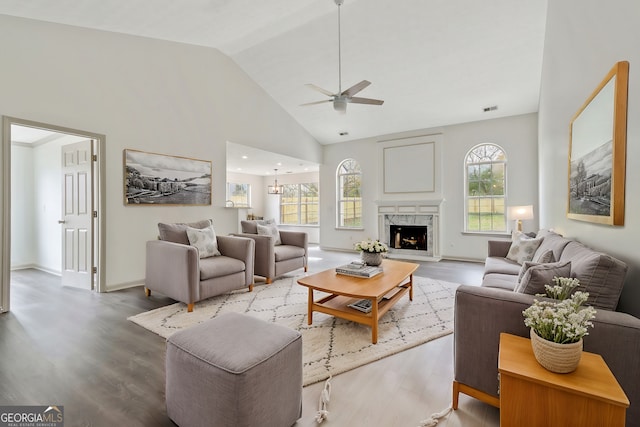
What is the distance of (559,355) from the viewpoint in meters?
1.04

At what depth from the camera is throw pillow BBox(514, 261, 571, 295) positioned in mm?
1476

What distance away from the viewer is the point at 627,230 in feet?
4.97

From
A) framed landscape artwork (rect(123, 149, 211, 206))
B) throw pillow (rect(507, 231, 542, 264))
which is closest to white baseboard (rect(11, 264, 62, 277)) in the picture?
framed landscape artwork (rect(123, 149, 211, 206))

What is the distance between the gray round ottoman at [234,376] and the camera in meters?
1.21

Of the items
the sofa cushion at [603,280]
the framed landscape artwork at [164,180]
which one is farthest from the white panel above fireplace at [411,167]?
the sofa cushion at [603,280]

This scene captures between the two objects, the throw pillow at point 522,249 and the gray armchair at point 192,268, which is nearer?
the gray armchair at point 192,268

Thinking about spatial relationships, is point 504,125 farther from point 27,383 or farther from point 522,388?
point 27,383

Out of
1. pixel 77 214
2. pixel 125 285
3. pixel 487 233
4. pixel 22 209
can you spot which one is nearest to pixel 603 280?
pixel 125 285

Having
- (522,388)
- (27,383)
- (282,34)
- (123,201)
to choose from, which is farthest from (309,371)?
(282,34)

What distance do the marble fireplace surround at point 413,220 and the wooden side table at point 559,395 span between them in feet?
17.2

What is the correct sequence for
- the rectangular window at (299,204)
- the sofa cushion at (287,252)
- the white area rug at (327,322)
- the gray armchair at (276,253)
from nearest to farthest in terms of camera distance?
the white area rug at (327,322) < the gray armchair at (276,253) < the sofa cushion at (287,252) < the rectangular window at (299,204)

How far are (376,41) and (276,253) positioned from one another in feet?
11.6

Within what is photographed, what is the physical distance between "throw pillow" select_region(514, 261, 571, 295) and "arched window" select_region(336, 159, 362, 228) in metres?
5.93

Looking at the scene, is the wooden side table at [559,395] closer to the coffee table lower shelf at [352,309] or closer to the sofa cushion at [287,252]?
the coffee table lower shelf at [352,309]
